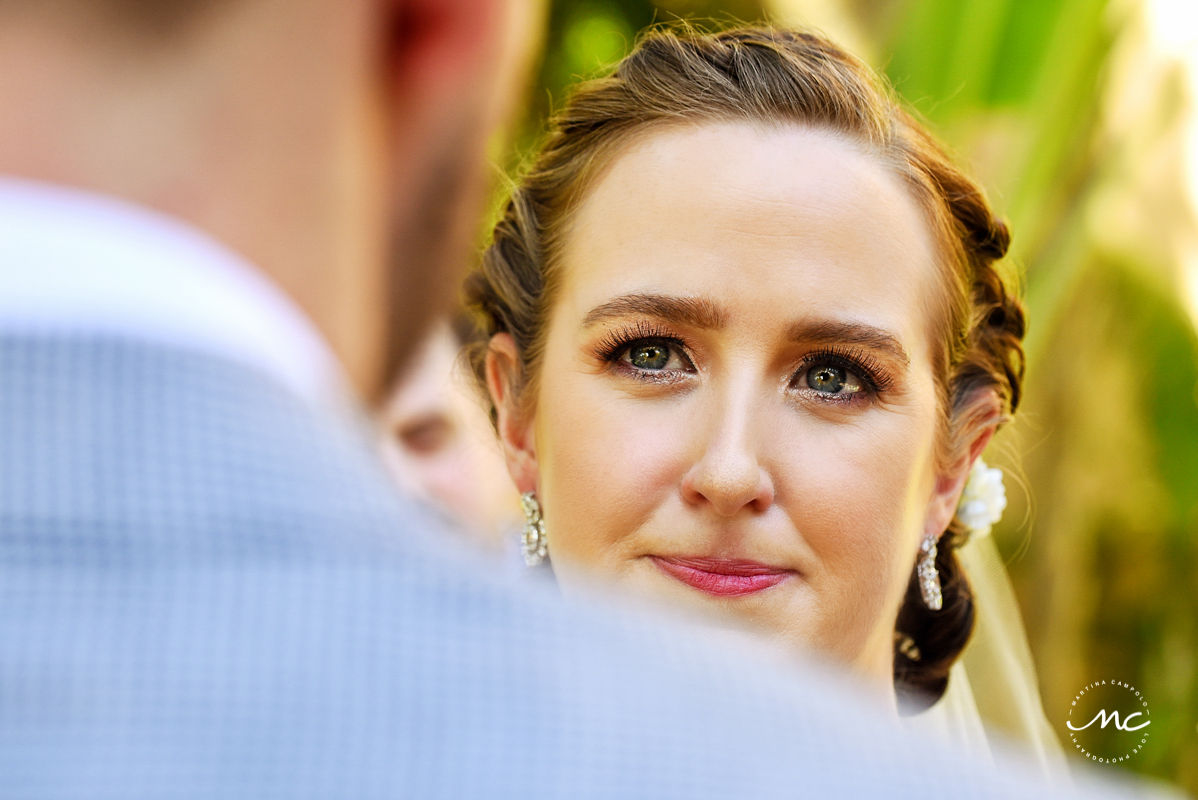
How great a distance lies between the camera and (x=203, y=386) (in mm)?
373

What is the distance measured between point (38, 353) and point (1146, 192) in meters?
2.44

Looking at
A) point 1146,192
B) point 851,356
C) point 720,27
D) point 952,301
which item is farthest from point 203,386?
point 1146,192

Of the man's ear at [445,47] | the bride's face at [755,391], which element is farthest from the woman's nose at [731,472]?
the man's ear at [445,47]

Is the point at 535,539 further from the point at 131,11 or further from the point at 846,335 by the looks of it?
the point at 131,11

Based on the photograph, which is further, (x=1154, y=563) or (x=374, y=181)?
(x=1154, y=563)

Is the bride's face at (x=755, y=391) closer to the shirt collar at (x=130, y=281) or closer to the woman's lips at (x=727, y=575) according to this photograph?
the woman's lips at (x=727, y=575)

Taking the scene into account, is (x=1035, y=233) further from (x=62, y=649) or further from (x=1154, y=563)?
(x=62, y=649)

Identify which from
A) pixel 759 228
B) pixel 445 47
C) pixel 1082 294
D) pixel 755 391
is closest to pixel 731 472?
pixel 755 391

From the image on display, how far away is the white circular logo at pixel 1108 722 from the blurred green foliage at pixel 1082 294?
0.05m

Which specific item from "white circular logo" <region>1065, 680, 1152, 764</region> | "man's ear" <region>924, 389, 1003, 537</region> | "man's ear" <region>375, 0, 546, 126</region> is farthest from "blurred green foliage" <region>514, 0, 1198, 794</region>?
"man's ear" <region>375, 0, 546, 126</region>

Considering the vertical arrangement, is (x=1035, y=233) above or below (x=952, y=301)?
above

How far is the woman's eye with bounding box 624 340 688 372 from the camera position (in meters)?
0.92

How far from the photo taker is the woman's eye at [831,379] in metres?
0.91

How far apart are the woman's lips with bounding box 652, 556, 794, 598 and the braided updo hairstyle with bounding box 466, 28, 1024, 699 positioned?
197 millimetres
